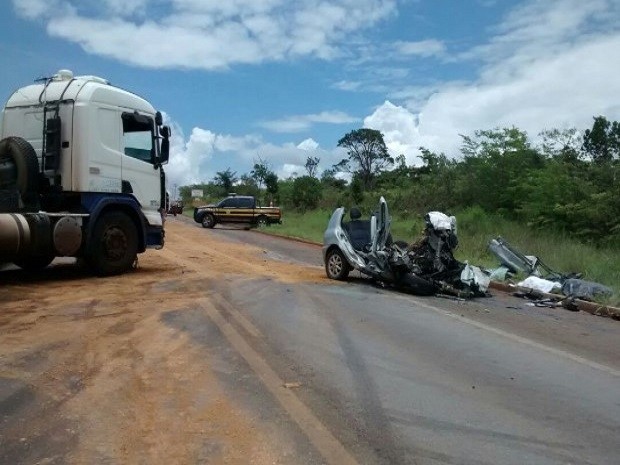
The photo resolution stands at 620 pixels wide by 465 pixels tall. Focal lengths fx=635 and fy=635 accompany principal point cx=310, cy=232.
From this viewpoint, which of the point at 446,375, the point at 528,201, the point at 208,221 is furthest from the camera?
the point at 208,221

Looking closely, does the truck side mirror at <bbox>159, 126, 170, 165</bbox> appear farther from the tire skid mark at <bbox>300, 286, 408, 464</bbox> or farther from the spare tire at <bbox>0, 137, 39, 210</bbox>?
the tire skid mark at <bbox>300, 286, 408, 464</bbox>

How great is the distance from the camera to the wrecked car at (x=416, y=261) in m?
11.8

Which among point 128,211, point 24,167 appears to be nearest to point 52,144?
point 24,167

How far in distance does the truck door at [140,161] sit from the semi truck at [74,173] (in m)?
0.02

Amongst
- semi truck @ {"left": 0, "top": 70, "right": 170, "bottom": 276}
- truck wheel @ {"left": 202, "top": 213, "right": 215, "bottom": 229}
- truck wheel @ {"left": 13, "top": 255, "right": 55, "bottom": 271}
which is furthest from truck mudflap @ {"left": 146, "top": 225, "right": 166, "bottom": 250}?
truck wheel @ {"left": 202, "top": 213, "right": 215, "bottom": 229}

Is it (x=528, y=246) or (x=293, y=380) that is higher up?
(x=528, y=246)

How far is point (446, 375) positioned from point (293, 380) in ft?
4.98

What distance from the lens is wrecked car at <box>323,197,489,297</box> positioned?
465 inches

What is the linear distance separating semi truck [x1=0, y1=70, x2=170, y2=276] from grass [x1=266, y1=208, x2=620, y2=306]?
8.83 m

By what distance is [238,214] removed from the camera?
1464 inches

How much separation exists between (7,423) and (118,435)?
85cm

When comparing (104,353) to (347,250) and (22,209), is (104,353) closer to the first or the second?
(22,209)

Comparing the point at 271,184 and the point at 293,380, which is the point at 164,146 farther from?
the point at 271,184

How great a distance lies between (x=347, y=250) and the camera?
42.5 feet
